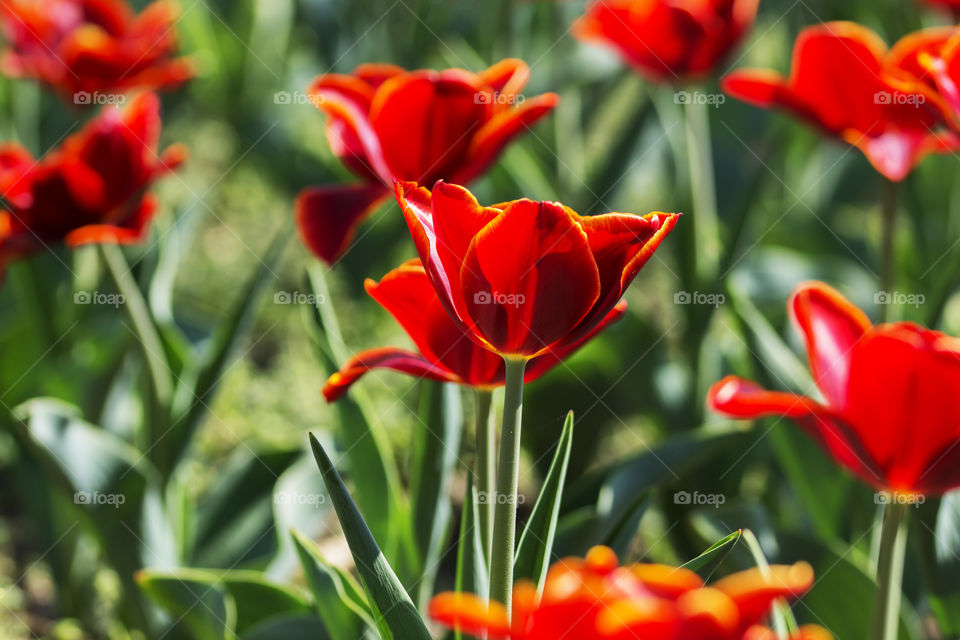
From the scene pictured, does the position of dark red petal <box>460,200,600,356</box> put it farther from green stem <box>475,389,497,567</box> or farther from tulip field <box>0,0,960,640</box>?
green stem <box>475,389,497,567</box>

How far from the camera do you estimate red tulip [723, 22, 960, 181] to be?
0.86 metres

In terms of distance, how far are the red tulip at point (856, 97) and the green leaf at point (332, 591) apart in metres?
0.57

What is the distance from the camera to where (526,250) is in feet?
1.59

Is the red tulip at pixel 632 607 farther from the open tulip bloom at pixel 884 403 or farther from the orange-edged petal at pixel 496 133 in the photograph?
the orange-edged petal at pixel 496 133

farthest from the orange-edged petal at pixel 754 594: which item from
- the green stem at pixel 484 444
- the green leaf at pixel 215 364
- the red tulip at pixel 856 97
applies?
the green leaf at pixel 215 364

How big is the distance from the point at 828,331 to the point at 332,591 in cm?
41

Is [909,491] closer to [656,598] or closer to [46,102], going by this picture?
[656,598]

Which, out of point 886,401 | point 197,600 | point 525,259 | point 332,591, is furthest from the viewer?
point 197,600

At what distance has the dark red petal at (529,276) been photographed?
0.47 m

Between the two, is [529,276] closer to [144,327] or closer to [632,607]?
[632,607]

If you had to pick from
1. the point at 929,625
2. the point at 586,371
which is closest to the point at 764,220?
the point at 586,371

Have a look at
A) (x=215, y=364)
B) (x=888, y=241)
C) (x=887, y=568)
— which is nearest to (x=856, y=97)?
(x=888, y=241)

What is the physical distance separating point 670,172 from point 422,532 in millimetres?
1047

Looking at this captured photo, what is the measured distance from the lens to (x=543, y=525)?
578 mm
